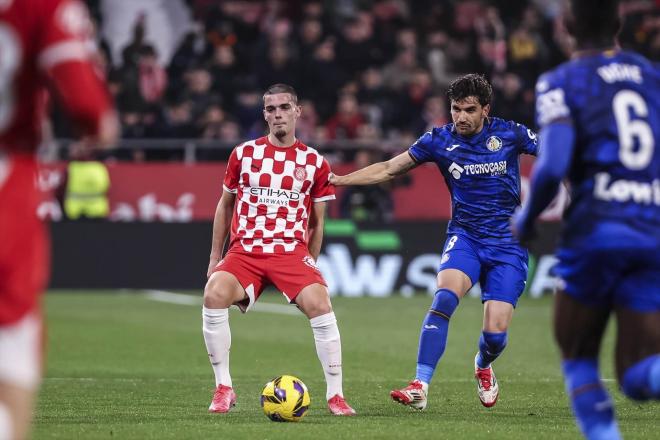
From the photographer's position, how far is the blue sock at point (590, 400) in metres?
5.18

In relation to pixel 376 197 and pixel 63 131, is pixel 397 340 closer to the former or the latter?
pixel 376 197

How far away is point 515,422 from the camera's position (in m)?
8.34

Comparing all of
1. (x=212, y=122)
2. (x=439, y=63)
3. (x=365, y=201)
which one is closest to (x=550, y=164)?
(x=365, y=201)

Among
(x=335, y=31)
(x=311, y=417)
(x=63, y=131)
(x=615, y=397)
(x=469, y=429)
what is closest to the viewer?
(x=469, y=429)

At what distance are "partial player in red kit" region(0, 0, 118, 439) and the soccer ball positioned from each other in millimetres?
4219

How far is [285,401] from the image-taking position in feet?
26.9

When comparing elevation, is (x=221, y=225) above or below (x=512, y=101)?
below

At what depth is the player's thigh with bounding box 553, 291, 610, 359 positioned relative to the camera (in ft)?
17.3

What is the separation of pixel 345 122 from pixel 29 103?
1754cm

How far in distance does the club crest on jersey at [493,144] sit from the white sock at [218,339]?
92.9 inches

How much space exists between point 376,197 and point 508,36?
216 inches

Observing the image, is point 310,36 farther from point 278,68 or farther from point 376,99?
point 376,99

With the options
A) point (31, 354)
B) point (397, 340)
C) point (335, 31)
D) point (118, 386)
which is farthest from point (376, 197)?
point (31, 354)

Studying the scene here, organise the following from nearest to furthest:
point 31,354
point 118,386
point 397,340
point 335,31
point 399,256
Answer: point 31,354 < point 118,386 < point 397,340 < point 399,256 < point 335,31
